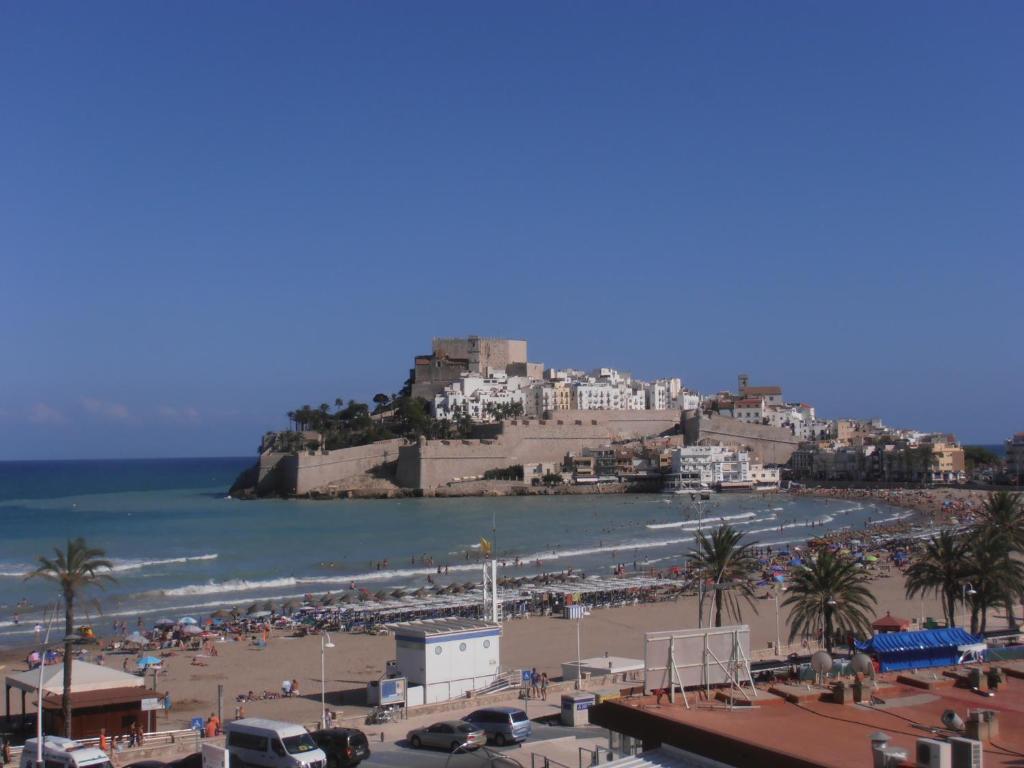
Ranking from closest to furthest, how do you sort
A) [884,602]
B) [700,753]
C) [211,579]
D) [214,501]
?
1. [700,753]
2. [884,602]
3. [211,579]
4. [214,501]

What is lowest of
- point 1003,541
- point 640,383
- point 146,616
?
point 146,616

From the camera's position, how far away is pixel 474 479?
75688 millimetres

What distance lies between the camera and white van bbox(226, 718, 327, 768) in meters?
10.7

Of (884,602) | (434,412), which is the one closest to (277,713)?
(884,602)

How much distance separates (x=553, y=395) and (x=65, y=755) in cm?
8554

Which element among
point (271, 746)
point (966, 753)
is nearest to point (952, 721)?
point (966, 753)

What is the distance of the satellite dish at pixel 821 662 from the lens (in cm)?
678

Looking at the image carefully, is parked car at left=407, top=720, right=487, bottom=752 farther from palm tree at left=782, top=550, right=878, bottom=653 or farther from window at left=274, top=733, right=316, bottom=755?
palm tree at left=782, top=550, right=878, bottom=653

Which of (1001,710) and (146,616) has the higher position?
(1001,710)

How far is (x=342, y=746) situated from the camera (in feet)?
36.7

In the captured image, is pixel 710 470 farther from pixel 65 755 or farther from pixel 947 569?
pixel 65 755

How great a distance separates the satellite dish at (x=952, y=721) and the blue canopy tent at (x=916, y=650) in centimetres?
261

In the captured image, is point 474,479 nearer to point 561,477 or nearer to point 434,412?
point 561,477

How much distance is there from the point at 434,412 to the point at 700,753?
86.5 m
